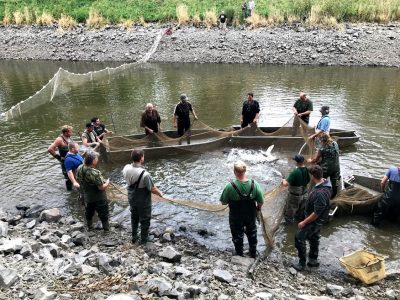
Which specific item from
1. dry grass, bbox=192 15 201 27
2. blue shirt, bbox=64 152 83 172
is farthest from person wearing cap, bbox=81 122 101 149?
dry grass, bbox=192 15 201 27

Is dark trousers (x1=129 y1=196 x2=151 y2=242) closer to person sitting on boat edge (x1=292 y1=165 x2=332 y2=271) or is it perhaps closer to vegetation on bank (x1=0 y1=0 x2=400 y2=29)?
person sitting on boat edge (x1=292 y1=165 x2=332 y2=271)

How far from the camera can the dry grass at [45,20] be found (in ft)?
114

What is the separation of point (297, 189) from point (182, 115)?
211 inches

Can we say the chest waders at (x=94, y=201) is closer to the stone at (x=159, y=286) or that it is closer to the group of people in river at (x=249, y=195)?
the group of people in river at (x=249, y=195)

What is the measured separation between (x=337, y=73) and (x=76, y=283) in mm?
21955

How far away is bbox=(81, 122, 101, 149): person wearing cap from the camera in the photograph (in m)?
10.7

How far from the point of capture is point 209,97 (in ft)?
64.0

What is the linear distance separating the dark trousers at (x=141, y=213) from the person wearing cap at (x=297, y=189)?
263cm

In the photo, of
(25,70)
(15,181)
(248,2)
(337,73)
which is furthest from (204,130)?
(248,2)

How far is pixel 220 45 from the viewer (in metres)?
29.1

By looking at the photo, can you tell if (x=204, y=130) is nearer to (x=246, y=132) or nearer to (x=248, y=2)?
(x=246, y=132)

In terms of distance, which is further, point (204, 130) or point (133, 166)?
point (204, 130)

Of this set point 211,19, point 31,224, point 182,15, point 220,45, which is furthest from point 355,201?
point 182,15

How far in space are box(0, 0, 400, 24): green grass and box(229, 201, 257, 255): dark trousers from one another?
26.1m
